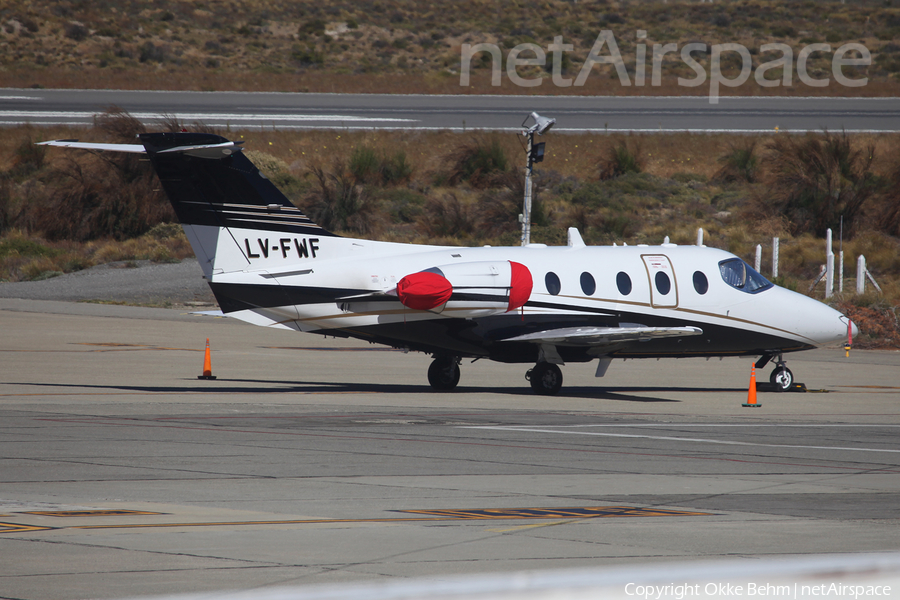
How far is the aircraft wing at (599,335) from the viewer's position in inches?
766

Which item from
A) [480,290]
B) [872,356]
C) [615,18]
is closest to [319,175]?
[872,356]

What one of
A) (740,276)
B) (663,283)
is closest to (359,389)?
(663,283)

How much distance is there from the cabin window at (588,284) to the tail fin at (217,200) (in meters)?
4.94

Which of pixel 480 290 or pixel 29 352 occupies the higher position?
pixel 480 290

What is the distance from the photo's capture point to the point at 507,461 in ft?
41.9

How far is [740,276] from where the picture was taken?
71.9ft

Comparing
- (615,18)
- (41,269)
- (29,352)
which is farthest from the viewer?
(615,18)

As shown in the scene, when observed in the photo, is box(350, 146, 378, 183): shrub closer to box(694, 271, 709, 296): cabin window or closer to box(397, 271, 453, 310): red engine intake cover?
box(694, 271, 709, 296): cabin window

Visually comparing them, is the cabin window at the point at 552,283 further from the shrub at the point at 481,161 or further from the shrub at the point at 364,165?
the shrub at the point at 364,165

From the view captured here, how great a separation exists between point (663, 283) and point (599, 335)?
2327 millimetres

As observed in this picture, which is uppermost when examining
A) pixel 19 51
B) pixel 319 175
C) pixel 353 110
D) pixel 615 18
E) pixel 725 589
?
pixel 615 18

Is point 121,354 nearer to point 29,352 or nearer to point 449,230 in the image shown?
point 29,352

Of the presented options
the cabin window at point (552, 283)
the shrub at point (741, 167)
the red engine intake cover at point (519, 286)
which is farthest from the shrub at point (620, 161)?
the red engine intake cover at point (519, 286)

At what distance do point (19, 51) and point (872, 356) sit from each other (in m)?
74.8
